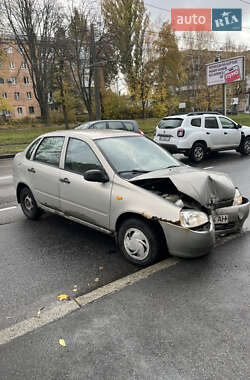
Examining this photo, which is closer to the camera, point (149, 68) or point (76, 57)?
point (76, 57)

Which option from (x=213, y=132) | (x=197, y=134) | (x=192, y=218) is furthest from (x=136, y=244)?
(x=213, y=132)

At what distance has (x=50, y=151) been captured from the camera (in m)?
4.80

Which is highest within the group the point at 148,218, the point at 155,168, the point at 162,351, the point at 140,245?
the point at 155,168

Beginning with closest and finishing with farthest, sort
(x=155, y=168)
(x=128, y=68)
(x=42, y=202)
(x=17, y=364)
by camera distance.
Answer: (x=17, y=364), (x=155, y=168), (x=42, y=202), (x=128, y=68)

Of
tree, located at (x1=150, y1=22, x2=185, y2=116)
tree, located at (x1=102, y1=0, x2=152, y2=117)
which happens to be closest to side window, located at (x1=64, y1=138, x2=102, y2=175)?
tree, located at (x1=102, y1=0, x2=152, y2=117)

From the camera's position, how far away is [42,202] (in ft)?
15.9

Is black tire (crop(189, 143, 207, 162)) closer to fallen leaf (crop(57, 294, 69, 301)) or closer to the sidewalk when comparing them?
the sidewalk

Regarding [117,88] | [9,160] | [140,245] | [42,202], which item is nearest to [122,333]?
[140,245]

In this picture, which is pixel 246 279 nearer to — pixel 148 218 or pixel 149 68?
pixel 148 218

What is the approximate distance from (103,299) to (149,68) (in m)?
34.2

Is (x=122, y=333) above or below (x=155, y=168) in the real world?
below

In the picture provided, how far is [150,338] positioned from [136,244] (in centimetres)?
125

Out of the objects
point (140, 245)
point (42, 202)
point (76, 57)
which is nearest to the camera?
point (140, 245)

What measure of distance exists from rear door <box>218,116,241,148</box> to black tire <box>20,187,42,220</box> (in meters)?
9.18
